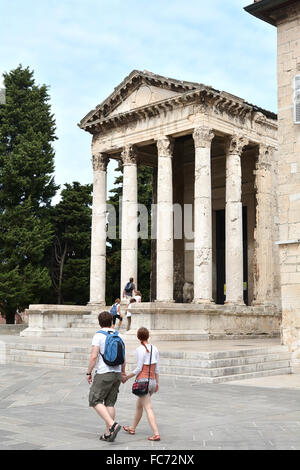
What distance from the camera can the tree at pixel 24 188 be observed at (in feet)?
110

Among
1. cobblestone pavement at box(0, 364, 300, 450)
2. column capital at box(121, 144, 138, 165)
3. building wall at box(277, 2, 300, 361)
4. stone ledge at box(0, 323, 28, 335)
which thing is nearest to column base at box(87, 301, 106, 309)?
stone ledge at box(0, 323, 28, 335)

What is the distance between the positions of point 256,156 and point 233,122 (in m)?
2.65

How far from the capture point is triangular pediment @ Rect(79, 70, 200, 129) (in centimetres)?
2534

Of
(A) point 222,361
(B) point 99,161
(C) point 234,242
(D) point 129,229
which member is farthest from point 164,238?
(A) point 222,361

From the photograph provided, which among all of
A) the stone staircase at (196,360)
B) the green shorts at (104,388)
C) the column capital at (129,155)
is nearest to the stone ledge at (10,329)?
the column capital at (129,155)

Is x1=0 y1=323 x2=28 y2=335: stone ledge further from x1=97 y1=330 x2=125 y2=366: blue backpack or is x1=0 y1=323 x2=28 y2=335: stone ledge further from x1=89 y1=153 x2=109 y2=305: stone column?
x1=97 y1=330 x2=125 y2=366: blue backpack

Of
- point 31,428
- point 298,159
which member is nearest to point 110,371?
point 31,428

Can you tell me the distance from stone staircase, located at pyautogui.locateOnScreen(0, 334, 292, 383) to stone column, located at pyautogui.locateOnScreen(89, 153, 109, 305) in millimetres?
10092

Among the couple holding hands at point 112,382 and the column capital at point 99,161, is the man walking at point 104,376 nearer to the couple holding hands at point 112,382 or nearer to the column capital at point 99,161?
the couple holding hands at point 112,382

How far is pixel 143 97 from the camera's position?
26.9 metres

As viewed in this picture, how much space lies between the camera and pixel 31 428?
7195 millimetres

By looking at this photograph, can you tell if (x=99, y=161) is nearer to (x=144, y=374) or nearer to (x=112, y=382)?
(x=144, y=374)

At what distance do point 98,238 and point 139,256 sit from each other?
12127 millimetres
